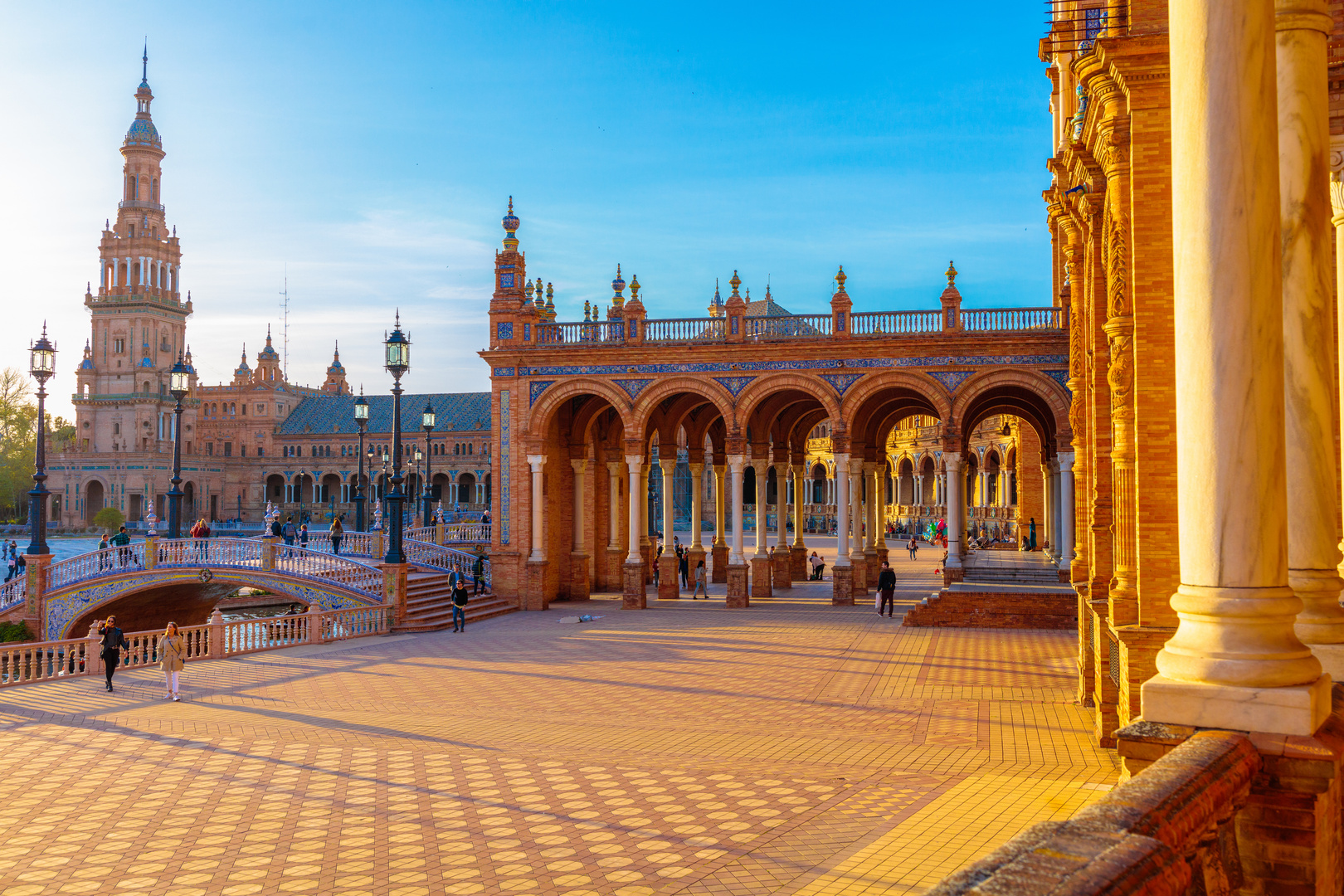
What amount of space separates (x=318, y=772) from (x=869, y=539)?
83.3 feet

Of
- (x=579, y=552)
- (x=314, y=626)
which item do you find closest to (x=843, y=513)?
(x=579, y=552)

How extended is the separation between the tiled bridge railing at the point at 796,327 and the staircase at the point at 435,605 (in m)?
7.37

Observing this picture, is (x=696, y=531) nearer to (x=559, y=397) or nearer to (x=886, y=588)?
(x=559, y=397)

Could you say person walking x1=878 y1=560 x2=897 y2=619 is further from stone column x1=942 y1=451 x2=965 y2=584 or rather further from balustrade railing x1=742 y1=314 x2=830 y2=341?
balustrade railing x1=742 y1=314 x2=830 y2=341

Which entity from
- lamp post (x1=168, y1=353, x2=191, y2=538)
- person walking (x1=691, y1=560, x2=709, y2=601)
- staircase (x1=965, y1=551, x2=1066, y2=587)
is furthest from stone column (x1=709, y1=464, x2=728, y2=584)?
lamp post (x1=168, y1=353, x2=191, y2=538)

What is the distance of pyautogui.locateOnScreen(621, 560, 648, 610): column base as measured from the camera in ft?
92.7

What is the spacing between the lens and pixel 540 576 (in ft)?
96.3

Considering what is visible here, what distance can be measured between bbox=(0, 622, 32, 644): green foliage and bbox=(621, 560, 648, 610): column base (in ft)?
54.3

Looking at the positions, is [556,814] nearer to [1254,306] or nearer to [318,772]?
[318,772]

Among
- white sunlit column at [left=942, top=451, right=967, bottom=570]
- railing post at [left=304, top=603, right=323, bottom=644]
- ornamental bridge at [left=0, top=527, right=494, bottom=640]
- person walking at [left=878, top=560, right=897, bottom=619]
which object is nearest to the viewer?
railing post at [left=304, top=603, right=323, bottom=644]

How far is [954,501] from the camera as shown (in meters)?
27.6

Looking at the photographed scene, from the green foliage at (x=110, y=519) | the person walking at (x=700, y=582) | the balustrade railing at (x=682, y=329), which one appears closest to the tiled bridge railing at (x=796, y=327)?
the balustrade railing at (x=682, y=329)

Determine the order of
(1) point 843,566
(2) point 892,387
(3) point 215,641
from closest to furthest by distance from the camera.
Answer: (3) point 215,641 → (1) point 843,566 → (2) point 892,387

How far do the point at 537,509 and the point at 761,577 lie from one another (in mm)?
6870
